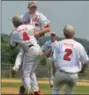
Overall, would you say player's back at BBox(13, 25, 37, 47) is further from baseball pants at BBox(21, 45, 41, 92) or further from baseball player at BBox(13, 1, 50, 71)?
baseball player at BBox(13, 1, 50, 71)

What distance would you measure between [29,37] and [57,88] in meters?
1.63

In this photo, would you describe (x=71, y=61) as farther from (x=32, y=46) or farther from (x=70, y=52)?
(x=32, y=46)

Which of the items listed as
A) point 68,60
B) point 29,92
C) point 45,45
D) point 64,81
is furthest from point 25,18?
point 45,45

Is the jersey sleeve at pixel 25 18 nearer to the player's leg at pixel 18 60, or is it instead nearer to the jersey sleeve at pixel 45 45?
the player's leg at pixel 18 60

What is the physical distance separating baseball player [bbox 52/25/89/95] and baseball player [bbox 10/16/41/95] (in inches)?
51.8

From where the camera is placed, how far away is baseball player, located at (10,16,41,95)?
407 inches

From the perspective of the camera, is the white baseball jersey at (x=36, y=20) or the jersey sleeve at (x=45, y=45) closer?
the white baseball jersey at (x=36, y=20)

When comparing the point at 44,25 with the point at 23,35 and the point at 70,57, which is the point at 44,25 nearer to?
the point at 23,35

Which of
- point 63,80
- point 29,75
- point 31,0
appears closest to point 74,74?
point 63,80

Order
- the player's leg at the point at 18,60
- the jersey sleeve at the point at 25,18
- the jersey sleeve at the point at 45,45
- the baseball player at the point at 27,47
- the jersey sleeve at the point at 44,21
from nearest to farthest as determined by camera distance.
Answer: the player's leg at the point at 18,60, the baseball player at the point at 27,47, the jersey sleeve at the point at 44,21, the jersey sleeve at the point at 25,18, the jersey sleeve at the point at 45,45

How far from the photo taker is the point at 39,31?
10.6m

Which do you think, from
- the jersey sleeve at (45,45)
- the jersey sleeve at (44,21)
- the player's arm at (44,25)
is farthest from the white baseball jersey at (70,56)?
the jersey sleeve at (45,45)

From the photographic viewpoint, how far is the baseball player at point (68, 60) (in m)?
9.02

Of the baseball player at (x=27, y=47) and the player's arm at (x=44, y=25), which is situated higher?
the player's arm at (x=44, y=25)
